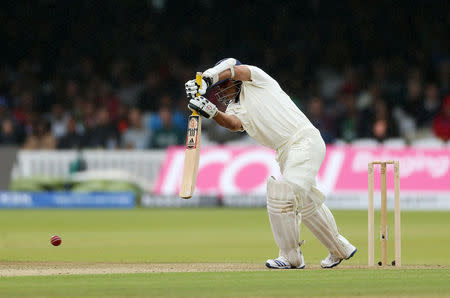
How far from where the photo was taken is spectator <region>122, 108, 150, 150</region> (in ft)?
61.1

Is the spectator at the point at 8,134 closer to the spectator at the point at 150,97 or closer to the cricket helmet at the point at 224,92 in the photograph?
the spectator at the point at 150,97

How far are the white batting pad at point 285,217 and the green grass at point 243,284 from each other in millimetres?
391

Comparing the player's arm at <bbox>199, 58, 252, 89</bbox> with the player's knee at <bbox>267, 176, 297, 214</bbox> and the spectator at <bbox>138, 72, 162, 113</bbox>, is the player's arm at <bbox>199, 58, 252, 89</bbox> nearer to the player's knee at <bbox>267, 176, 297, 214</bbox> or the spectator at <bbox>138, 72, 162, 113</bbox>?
the player's knee at <bbox>267, 176, 297, 214</bbox>

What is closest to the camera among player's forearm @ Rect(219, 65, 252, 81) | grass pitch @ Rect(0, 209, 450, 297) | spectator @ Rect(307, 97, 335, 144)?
grass pitch @ Rect(0, 209, 450, 297)

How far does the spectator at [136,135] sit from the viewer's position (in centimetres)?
1861

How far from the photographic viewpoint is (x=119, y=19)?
21.6 m

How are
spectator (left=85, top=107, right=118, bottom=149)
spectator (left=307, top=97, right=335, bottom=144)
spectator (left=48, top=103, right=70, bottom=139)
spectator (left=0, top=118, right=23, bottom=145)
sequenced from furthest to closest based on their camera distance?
1. spectator (left=48, top=103, right=70, bottom=139)
2. spectator (left=0, top=118, right=23, bottom=145)
3. spectator (left=85, top=107, right=118, bottom=149)
4. spectator (left=307, top=97, right=335, bottom=144)

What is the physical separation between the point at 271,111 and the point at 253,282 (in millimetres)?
1662

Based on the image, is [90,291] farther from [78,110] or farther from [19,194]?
[78,110]

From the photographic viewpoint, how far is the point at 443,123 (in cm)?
1694

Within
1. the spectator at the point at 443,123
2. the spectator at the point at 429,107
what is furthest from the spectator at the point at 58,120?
the spectator at the point at 443,123

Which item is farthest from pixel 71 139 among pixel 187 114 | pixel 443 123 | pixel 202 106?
pixel 202 106

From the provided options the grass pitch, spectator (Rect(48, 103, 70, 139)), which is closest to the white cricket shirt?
the grass pitch

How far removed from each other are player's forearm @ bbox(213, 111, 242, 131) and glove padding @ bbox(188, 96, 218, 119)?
136 mm
